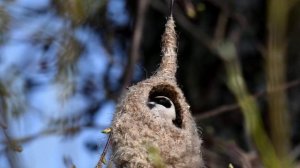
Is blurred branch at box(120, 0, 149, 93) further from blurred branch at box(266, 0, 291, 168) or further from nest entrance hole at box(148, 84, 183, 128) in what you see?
blurred branch at box(266, 0, 291, 168)

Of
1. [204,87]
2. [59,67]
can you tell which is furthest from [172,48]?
[204,87]

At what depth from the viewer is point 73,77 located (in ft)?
6.37

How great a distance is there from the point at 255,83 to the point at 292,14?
563 millimetres

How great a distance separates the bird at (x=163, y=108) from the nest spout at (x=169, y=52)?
0.08m

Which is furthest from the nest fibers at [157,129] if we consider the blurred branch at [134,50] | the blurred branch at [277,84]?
the blurred branch at [277,84]

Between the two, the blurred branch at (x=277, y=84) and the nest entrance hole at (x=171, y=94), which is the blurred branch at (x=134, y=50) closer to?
the nest entrance hole at (x=171, y=94)

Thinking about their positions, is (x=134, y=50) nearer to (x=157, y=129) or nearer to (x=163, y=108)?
(x=163, y=108)

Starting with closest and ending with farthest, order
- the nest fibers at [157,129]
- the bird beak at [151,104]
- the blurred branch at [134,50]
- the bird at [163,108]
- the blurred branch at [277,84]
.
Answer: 1. the blurred branch at [277,84]
2. the nest fibers at [157,129]
3. the bird at [163,108]
4. the bird beak at [151,104]
5. the blurred branch at [134,50]

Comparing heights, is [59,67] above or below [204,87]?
below

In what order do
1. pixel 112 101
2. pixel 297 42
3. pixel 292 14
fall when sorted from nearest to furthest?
1. pixel 292 14
2. pixel 112 101
3. pixel 297 42

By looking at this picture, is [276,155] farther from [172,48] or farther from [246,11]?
[246,11]

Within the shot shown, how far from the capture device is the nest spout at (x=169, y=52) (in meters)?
2.18

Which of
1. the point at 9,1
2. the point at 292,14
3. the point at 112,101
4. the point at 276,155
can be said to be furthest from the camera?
the point at 112,101

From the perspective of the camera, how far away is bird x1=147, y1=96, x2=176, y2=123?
6.99 feet
